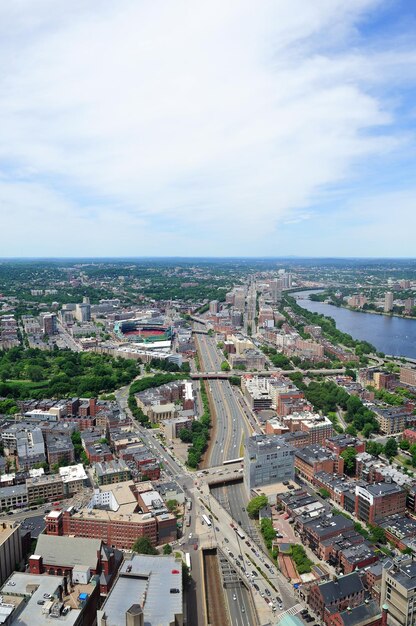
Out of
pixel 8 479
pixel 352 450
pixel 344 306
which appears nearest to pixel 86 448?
pixel 8 479

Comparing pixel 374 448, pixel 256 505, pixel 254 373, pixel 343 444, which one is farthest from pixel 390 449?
pixel 254 373

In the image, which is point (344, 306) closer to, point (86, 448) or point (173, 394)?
point (173, 394)

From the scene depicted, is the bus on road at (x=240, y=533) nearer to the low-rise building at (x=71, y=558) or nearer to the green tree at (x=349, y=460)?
the low-rise building at (x=71, y=558)

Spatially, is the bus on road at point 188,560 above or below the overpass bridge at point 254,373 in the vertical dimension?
below

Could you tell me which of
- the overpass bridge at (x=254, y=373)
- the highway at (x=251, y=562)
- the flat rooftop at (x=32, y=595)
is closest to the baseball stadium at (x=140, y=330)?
the overpass bridge at (x=254, y=373)

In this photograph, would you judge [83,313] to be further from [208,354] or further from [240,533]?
[240,533]

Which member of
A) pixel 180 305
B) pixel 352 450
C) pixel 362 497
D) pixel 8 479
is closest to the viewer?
pixel 362 497
